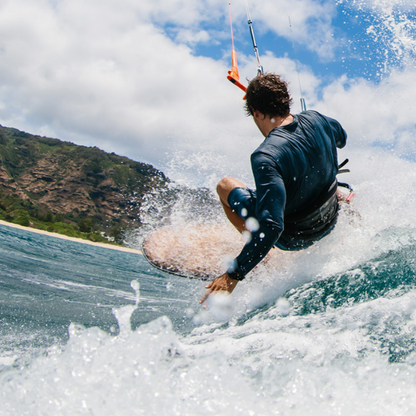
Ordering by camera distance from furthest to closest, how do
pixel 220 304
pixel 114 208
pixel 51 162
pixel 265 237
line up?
pixel 51 162 → pixel 114 208 → pixel 220 304 → pixel 265 237

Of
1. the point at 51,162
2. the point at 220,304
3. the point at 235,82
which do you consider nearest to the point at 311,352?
the point at 220,304

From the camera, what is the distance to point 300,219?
177 cm

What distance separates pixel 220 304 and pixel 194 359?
0.41 metres

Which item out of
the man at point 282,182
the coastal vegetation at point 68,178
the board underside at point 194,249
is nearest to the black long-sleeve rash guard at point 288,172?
the man at point 282,182

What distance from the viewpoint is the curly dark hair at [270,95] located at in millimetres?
1620

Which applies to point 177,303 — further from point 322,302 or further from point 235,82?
point 235,82

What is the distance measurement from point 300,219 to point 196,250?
138cm

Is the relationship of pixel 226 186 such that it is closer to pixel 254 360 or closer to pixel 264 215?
pixel 264 215

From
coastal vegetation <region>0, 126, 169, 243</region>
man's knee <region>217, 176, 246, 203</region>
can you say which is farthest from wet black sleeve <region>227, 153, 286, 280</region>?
coastal vegetation <region>0, 126, 169, 243</region>

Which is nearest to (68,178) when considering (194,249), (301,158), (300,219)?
(194,249)

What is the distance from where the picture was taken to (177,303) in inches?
113

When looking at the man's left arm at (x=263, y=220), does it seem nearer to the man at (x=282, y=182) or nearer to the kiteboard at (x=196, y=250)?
the man at (x=282, y=182)

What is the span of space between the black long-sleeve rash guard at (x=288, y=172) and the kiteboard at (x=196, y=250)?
744mm

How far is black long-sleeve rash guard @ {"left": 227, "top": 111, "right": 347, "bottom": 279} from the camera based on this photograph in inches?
49.9
